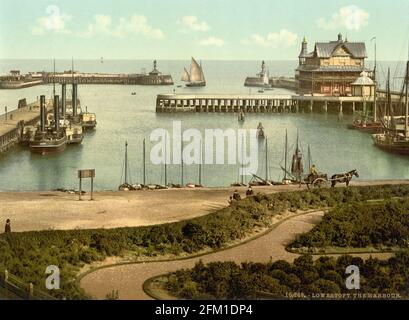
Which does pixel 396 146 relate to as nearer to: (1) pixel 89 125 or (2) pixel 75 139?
(2) pixel 75 139

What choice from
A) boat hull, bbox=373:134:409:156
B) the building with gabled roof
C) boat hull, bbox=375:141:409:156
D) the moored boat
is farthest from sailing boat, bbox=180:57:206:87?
boat hull, bbox=375:141:409:156

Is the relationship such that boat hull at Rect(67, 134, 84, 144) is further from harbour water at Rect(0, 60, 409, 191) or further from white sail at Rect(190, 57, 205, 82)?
white sail at Rect(190, 57, 205, 82)

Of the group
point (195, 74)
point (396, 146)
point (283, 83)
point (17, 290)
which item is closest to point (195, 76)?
point (195, 74)

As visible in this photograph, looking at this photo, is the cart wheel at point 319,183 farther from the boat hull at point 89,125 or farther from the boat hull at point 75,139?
the boat hull at point 89,125

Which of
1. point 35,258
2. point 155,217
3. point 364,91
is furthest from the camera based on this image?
point 364,91

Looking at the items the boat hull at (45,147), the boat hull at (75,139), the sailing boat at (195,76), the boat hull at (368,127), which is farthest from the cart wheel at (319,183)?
the sailing boat at (195,76)

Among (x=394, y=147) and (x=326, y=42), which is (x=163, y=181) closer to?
(x=394, y=147)
